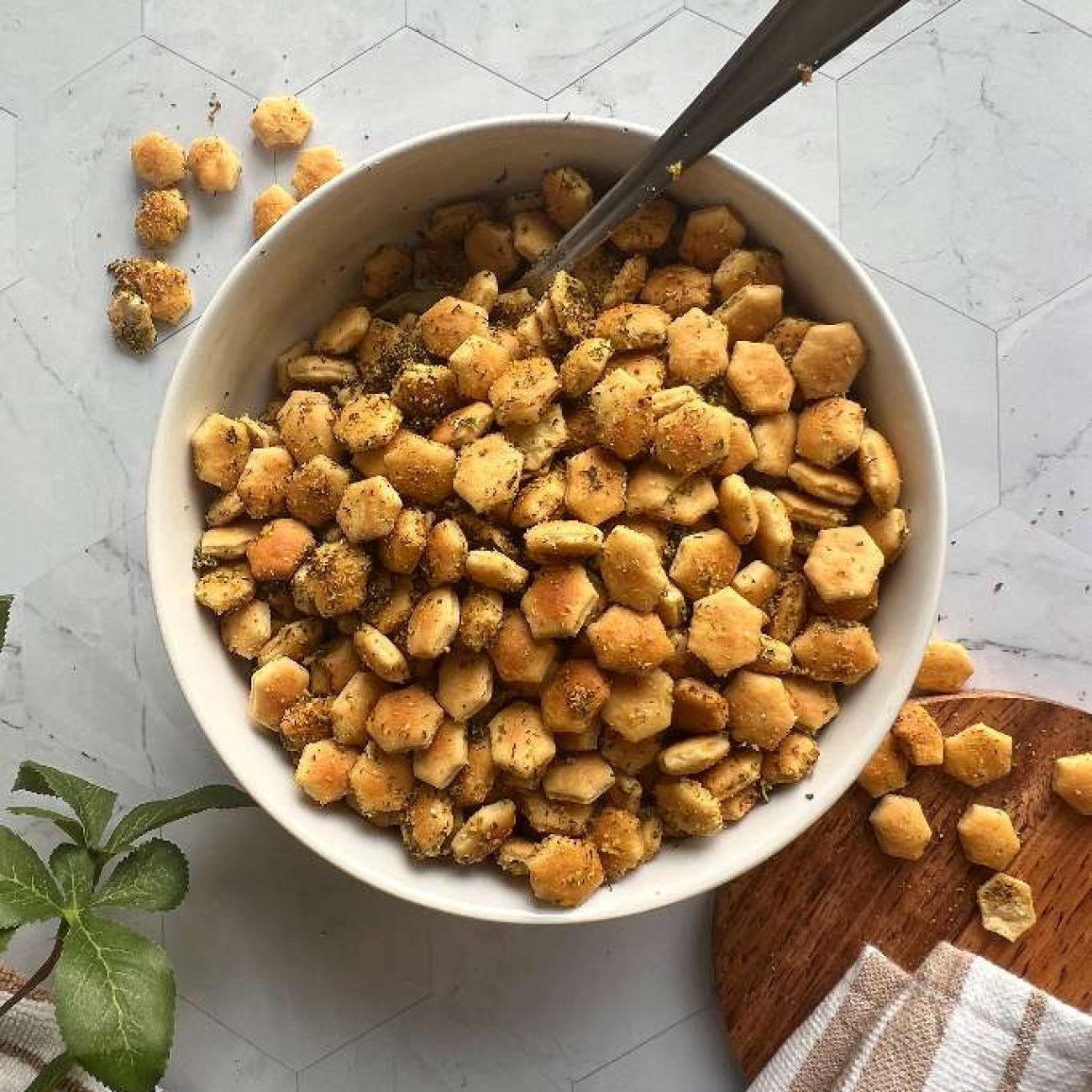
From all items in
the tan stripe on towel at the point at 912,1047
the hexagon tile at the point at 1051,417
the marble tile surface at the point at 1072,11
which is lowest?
the tan stripe on towel at the point at 912,1047

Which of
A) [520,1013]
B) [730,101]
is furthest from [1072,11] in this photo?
[520,1013]

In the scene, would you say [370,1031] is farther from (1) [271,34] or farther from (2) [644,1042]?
(1) [271,34]

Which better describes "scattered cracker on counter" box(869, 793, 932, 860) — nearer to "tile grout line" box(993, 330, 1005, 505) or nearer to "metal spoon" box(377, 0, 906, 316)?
"tile grout line" box(993, 330, 1005, 505)

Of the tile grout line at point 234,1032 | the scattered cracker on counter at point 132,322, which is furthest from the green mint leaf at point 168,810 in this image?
the scattered cracker on counter at point 132,322

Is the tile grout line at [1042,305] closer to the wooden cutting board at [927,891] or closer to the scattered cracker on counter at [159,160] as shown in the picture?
the wooden cutting board at [927,891]

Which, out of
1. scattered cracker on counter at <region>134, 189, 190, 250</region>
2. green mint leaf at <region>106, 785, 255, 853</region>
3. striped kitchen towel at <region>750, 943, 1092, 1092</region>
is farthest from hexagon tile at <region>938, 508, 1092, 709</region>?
scattered cracker on counter at <region>134, 189, 190, 250</region>
